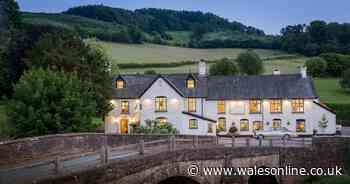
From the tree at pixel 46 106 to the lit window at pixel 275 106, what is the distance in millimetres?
25283

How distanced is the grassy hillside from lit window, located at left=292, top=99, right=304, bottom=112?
3612 cm

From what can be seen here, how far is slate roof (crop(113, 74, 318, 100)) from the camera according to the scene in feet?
186

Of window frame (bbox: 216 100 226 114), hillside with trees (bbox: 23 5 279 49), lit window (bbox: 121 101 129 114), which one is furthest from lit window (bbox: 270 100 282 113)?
hillside with trees (bbox: 23 5 279 49)

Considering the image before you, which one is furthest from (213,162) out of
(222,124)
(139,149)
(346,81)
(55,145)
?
(346,81)

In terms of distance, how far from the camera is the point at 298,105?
56.5 m

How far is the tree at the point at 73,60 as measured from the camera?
149ft

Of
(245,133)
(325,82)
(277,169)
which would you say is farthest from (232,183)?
(325,82)

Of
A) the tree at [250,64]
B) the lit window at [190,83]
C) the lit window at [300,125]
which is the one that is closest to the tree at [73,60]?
the lit window at [190,83]

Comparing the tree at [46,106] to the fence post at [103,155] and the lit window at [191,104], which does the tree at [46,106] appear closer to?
the fence post at [103,155]

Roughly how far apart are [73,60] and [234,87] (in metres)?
19.3

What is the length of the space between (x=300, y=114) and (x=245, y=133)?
5.85 metres

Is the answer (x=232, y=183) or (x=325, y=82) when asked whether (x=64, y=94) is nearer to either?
(x=232, y=183)

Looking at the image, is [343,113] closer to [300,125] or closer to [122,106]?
[300,125]

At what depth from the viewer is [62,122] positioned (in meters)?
35.6
